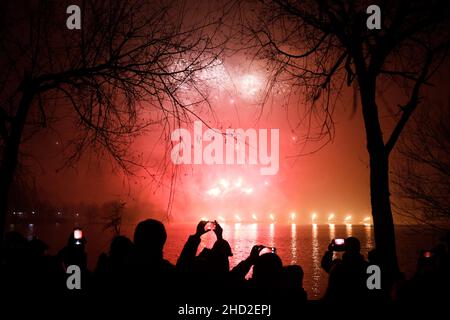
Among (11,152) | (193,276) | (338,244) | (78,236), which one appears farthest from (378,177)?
(11,152)

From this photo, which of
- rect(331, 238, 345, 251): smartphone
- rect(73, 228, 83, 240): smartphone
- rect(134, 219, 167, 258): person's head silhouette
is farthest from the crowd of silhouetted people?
rect(73, 228, 83, 240): smartphone

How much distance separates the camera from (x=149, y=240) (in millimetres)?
2867

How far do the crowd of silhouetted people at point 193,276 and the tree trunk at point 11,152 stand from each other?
3.97 feet

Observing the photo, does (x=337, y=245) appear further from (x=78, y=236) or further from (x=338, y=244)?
(x=78, y=236)

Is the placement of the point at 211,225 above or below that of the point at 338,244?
above

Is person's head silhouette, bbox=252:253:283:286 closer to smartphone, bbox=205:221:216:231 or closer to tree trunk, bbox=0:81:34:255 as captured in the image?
smartphone, bbox=205:221:216:231

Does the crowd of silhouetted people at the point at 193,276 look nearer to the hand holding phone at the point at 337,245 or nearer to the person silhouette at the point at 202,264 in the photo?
the person silhouette at the point at 202,264

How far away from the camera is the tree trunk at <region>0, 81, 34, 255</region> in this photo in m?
5.59

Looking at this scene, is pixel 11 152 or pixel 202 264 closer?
pixel 202 264

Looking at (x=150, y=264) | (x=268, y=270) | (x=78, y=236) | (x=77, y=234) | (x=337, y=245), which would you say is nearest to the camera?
(x=150, y=264)

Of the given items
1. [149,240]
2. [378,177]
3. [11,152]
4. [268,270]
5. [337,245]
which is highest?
[11,152]

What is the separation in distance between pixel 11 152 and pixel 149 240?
3.99 metres
